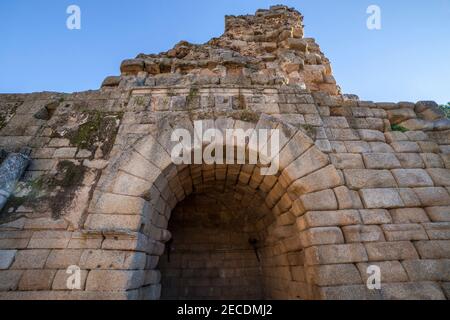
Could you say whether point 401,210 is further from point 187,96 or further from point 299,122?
point 187,96

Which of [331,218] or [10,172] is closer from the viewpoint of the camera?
[331,218]

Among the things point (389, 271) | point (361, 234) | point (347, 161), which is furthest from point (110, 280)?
point (347, 161)

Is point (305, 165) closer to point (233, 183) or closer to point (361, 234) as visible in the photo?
point (361, 234)

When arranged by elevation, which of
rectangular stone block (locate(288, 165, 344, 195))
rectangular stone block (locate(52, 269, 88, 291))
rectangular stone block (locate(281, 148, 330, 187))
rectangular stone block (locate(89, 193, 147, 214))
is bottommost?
rectangular stone block (locate(52, 269, 88, 291))

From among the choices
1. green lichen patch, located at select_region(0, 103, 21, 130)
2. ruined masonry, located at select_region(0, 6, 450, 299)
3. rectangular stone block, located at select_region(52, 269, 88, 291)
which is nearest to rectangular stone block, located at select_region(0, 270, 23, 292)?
ruined masonry, located at select_region(0, 6, 450, 299)

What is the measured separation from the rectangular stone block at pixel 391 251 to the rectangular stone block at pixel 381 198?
15.7 inches

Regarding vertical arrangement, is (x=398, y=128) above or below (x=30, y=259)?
above

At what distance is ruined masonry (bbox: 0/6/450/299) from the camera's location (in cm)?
210

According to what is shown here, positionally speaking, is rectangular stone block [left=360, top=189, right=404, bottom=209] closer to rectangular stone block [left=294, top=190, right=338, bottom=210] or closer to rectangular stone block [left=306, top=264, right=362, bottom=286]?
rectangular stone block [left=294, top=190, right=338, bottom=210]

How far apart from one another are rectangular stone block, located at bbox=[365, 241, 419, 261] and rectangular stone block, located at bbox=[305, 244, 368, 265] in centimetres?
9

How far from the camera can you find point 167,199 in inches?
117

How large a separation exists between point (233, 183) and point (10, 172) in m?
2.97

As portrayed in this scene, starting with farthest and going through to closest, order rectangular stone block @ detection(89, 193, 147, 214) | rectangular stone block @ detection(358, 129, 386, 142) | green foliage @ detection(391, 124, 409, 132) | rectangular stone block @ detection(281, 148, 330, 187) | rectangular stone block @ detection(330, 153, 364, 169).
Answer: green foliage @ detection(391, 124, 409, 132) < rectangular stone block @ detection(358, 129, 386, 142) < rectangular stone block @ detection(330, 153, 364, 169) < rectangular stone block @ detection(281, 148, 330, 187) < rectangular stone block @ detection(89, 193, 147, 214)

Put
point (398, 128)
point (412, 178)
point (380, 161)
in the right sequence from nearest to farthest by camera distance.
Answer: point (412, 178) < point (380, 161) < point (398, 128)
